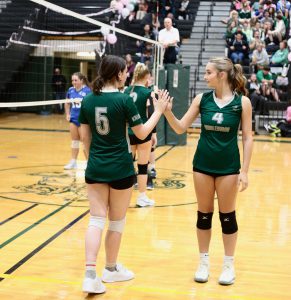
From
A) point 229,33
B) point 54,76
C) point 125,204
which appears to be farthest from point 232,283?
point 54,76

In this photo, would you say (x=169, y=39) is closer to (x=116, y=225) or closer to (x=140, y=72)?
(x=140, y=72)

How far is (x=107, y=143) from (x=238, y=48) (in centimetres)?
1524

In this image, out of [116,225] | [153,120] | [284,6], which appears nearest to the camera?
[153,120]

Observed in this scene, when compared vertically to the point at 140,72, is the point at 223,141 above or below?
below

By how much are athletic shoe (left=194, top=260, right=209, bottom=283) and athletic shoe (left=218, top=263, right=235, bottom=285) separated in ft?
0.37

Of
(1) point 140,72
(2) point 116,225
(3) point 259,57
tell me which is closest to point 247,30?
(3) point 259,57

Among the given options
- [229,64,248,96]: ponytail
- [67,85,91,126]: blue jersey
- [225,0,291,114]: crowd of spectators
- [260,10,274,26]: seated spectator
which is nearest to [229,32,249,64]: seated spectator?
[225,0,291,114]: crowd of spectators

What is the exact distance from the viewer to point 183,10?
21.8 m

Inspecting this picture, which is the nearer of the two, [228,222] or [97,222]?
[97,222]

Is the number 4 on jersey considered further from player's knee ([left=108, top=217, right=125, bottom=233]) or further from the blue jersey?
the blue jersey

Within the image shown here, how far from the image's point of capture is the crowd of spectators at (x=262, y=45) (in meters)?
17.7

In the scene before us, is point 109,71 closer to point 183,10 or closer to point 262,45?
point 262,45

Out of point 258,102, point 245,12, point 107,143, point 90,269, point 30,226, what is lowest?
point 30,226

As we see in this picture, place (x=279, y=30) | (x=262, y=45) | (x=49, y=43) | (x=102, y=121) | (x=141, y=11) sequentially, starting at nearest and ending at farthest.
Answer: (x=102, y=121), (x=262, y=45), (x=279, y=30), (x=141, y=11), (x=49, y=43)
